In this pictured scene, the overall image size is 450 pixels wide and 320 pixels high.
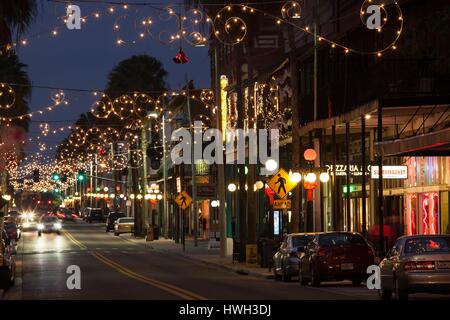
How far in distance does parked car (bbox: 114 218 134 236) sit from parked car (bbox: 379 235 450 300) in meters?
70.6

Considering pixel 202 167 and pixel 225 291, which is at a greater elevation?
pixel 202 167

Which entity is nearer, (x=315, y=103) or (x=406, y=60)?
(x=406, y=60)

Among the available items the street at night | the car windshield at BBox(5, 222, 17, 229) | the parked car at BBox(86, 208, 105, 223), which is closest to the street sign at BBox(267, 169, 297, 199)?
the street at night

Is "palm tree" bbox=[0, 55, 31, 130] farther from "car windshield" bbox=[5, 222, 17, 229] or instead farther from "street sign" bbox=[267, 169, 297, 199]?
"street sign" bbox=[267, 169, 297, 199]

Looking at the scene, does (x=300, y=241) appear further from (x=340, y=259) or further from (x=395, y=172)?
(x=395, y=172)

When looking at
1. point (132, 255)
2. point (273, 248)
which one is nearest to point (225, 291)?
point (273, 248)

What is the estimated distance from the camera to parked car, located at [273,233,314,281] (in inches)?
1420

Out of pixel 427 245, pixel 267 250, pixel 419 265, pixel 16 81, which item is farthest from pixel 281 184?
pixel 16 81

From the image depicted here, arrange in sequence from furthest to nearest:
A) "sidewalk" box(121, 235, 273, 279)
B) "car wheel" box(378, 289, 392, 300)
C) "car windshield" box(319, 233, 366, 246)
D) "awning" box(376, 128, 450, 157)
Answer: "sidewalk" box(121, 235, 273, 279), "car windshield" box(319, 233, 366, 246), "awning" box(376, 128, 450, 157), "car wheel" box(378, 289, 392, 300)

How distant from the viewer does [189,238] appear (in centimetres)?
8894

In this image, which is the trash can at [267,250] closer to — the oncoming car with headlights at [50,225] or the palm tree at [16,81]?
the palm tree at [16,81]

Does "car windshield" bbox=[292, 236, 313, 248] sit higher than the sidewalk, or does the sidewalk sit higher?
"car windshield" bbox=[292, 236, 313, 248]

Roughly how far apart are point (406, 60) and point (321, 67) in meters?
13.2
